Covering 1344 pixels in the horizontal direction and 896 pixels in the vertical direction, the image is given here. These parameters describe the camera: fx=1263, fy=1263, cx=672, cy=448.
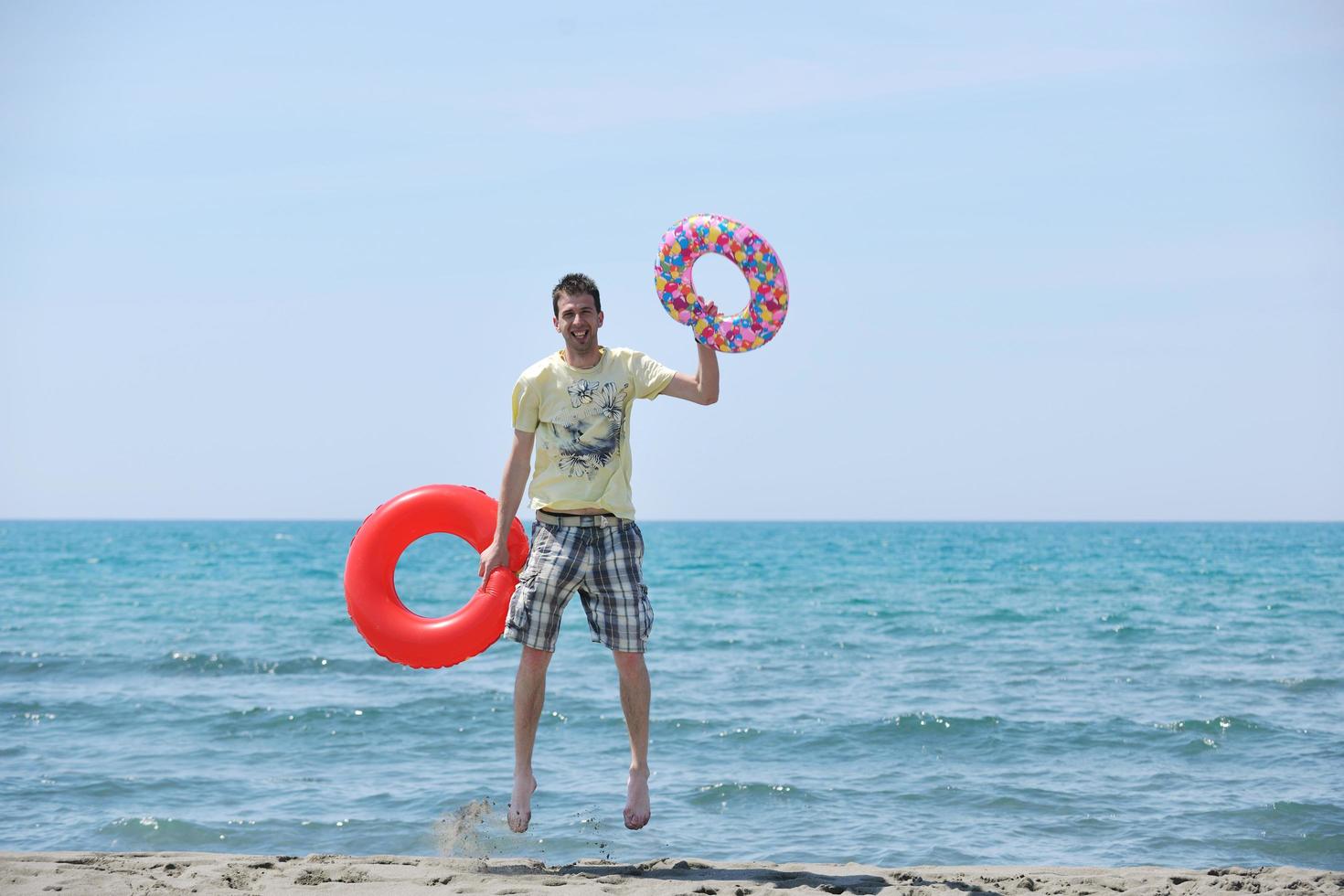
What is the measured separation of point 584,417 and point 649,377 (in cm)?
29

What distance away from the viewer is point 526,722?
4.79 meters

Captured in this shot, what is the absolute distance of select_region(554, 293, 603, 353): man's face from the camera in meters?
4.65

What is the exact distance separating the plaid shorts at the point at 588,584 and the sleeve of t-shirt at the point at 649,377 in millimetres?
495

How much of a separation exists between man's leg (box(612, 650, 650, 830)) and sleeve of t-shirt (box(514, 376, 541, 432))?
0.93 metres

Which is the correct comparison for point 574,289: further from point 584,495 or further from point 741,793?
point 741,793

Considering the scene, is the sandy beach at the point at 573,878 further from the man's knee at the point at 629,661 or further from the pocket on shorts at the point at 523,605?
the pocket on shorts at the point at 523,605

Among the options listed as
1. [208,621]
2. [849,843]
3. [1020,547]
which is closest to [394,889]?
[849,843]

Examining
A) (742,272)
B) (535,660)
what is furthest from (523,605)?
(742,272)

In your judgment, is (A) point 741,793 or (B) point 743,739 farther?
(B) point 743,739

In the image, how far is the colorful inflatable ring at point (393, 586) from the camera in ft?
16.3

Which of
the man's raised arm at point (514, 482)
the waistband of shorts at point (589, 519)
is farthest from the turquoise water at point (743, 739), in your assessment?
the waistband of shorts at point (589, 519)

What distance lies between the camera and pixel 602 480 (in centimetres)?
472

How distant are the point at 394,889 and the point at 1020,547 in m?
43.3

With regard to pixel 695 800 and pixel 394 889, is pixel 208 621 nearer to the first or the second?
pixel 695 800
